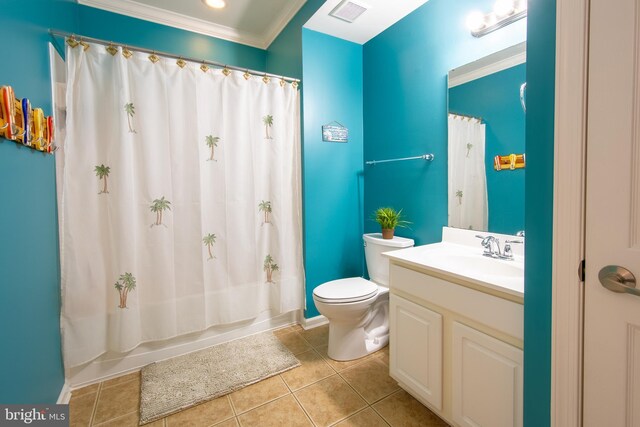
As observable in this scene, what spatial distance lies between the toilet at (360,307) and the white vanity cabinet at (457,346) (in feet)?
1.07

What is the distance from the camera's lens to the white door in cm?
67

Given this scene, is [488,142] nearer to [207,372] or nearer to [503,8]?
[503,8]

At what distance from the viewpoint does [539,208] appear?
2.70 feet

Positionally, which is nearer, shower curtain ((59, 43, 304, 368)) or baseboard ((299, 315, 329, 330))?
shower curtain ((59, 43, 304, 368))

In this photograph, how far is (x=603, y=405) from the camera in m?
0.72

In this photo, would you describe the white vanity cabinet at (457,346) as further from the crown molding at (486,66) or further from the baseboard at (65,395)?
the baseboard at (65,395)

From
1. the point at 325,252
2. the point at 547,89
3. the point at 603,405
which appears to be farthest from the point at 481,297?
the point at 325,252

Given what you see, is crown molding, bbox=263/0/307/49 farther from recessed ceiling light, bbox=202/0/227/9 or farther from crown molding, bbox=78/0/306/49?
recessed ceiling light, bbox=202/0/227/9

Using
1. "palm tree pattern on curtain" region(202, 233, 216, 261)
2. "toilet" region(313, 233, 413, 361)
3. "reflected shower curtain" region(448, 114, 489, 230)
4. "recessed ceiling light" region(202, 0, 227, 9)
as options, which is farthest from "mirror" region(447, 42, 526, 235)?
"recessed ceiling light" region(202, 0, 227, 9)

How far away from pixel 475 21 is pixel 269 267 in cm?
214

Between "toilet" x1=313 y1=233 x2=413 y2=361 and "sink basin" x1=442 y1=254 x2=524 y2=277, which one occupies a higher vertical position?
"sink basin" x1=442 y1=254 x2=524 y2=277

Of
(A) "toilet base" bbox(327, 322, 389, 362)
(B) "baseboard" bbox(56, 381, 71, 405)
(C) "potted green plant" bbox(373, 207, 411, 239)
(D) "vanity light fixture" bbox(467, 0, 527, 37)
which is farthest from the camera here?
(C) "potted green plant" bbox(373, 207, 411, 239)

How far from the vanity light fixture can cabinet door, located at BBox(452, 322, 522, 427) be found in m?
1.57

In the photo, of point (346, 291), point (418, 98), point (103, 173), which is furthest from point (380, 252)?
point (103, 173)
